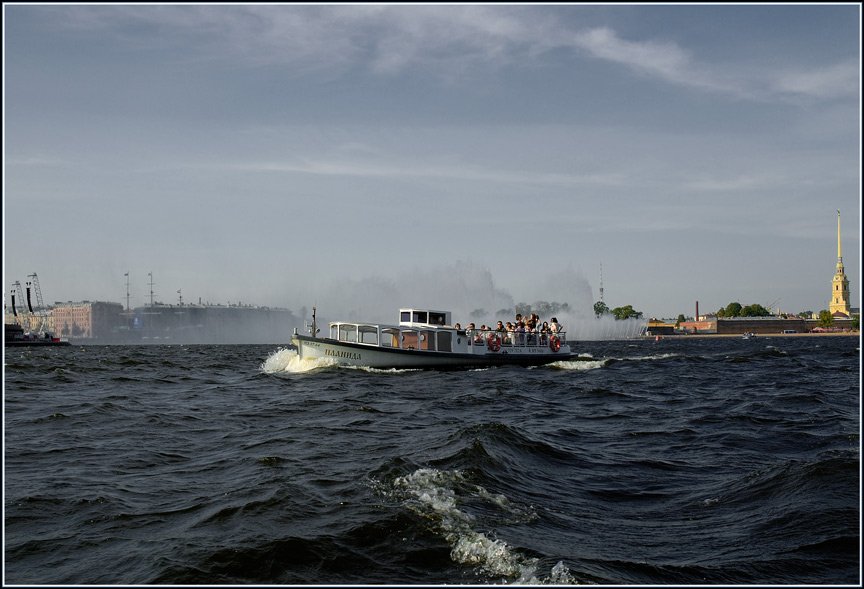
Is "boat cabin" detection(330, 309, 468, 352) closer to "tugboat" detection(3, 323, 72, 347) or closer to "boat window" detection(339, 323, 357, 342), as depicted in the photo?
"boat window" detection(339, 323, 357, 342)

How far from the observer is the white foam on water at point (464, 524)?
343 inches

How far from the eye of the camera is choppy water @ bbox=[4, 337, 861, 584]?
909cm

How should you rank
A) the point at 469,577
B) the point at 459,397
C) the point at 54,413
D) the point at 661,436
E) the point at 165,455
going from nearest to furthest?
the point at 469,577
the point at 165,455
the point at 661,436
the point at 54,413
the point at 459,397

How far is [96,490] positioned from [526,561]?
8.10 metres

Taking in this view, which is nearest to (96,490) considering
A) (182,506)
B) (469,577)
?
(182,506)

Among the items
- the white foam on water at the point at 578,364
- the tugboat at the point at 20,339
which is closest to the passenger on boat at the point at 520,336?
the white foam on water at the point at 578,364

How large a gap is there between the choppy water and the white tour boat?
1740 centimetres

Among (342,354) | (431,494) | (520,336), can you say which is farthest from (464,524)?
(520,336)

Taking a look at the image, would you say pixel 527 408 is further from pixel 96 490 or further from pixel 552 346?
pixel 552 346

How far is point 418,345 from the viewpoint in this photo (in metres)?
44.9

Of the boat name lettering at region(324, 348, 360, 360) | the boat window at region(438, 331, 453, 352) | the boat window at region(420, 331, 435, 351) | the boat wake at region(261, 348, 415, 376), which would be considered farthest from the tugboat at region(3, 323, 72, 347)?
the boat window at region(438, 331, 453, 352)

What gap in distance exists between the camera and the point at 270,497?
11859 millimetres

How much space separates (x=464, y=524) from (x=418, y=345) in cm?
3439

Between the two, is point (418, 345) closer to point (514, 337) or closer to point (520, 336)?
point (514, 337)
